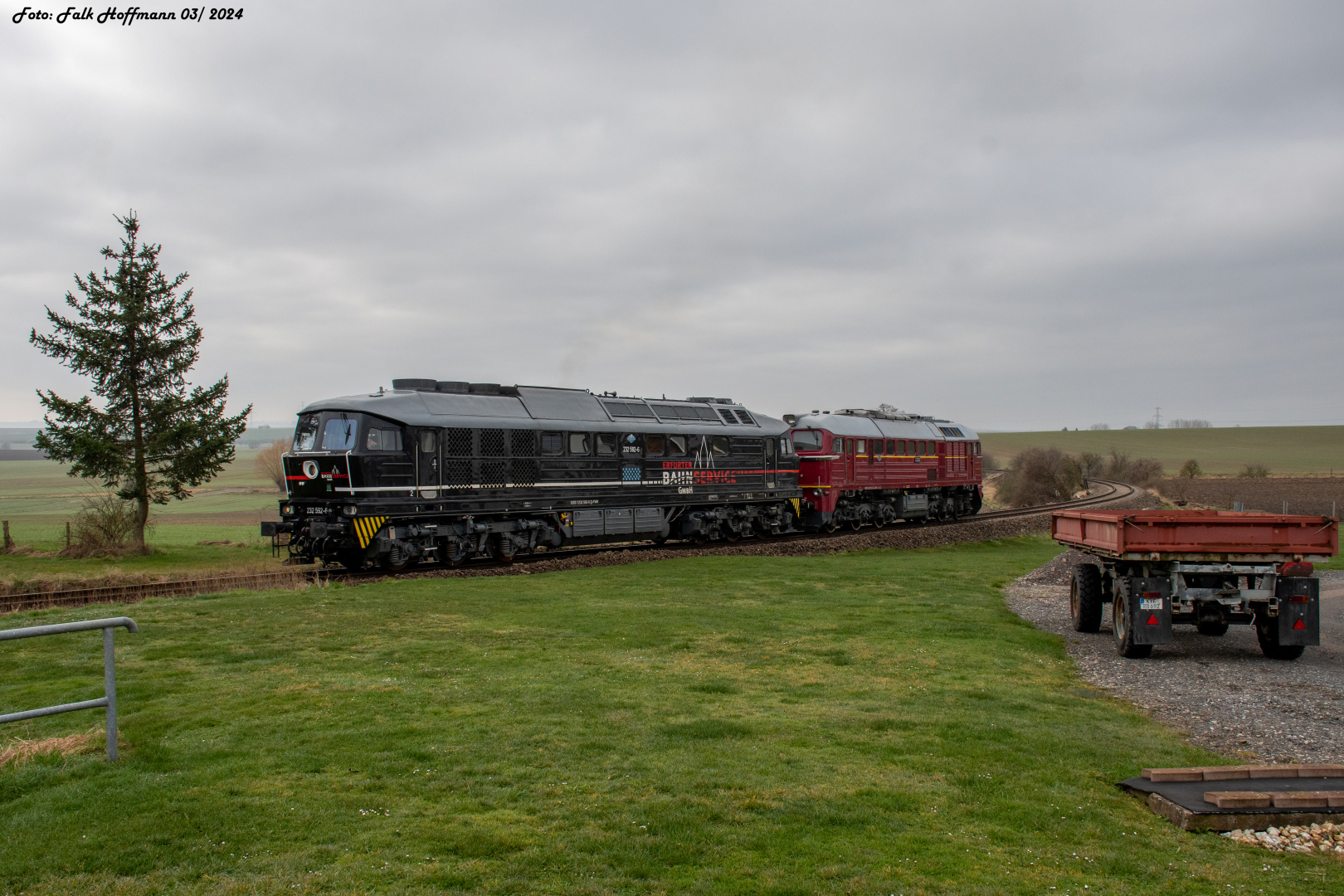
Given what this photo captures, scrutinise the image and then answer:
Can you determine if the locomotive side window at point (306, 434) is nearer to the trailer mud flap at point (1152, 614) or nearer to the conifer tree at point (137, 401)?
the conifer tree at point (137, 401)

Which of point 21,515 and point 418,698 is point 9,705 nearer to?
point 418,698

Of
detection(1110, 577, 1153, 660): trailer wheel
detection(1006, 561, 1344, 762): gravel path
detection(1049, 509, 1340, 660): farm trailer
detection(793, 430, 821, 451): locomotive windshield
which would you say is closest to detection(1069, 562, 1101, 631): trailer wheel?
detection(1006, 561, 1344, 762): gravel path

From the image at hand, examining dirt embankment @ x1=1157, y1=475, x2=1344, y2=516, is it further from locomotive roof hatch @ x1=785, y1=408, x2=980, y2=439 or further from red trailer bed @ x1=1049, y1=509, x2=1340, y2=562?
red trailer bed @ x1=1049, y1=509, x2=1340, y2=562

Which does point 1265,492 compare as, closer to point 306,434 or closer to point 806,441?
point 806,441

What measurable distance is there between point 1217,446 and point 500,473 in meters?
120

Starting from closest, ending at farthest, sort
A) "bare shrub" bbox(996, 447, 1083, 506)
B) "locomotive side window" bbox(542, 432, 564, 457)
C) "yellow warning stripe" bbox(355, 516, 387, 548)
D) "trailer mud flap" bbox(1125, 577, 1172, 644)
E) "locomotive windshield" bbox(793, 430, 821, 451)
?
"trailer mud flap" bbox(1125, 577, 1172, 644) < "yellow warning stripe" bbox(355, 516, 387, 548) < "locomotive side window" bbox(542, 432, 564, 457) < "locomotive windshield" bbox(793, 430, 821, 451) < "bare shrub" bbox(996, 447, 1083, 506)

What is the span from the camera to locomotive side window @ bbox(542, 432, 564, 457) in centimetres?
2253

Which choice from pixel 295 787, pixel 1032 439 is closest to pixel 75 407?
pixel 295 787

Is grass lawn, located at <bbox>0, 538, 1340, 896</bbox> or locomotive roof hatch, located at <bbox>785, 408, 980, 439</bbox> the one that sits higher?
locomotive roof hatch, located at <bbox>785, 408, 980, 439</bbox>

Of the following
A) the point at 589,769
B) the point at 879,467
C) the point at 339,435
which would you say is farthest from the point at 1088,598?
the point at 879,467

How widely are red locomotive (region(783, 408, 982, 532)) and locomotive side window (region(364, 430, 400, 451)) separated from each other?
54.1ft

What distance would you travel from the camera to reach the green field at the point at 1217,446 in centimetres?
9325

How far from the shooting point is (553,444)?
74.6 ft

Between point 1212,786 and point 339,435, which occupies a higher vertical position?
point 339,435
